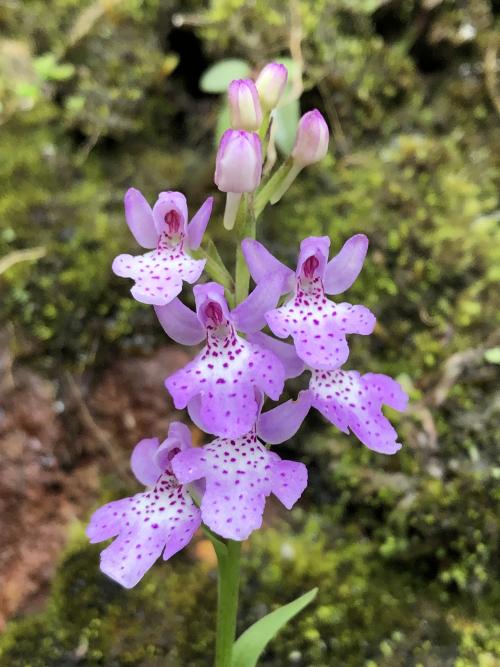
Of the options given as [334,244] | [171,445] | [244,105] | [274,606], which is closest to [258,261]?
[244,105]

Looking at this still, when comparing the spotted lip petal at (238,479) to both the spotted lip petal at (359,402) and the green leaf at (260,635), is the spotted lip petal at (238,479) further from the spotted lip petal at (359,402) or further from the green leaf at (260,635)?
the green leaf at (260,635)

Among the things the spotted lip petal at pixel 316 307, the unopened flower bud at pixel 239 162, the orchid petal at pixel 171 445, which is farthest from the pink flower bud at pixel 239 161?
the orchid petal at pixel 171 445

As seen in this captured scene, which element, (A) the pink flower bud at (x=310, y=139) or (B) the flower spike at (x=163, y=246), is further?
(A) the pink flower bud at (x=310, y=139)

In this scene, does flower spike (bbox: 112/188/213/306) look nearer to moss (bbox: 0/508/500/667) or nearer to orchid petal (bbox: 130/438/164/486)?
orchid petal (bbox: 130/438/164/486)

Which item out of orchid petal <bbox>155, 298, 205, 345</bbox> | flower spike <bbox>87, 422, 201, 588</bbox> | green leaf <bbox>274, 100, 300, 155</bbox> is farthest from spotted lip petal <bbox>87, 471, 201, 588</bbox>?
green leaf <bbox>274, 100, 300, 155</bbox>

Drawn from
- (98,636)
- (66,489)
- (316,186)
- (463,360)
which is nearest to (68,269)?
(66,489)

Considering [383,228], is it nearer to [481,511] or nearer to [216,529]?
[481,511]
